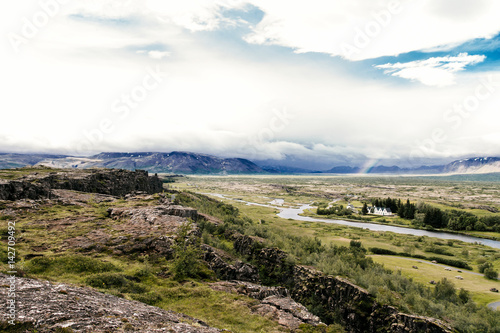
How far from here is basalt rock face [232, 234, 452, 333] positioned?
130 ft

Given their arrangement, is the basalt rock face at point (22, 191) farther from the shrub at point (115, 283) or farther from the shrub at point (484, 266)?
the shrub at point (484, 266)

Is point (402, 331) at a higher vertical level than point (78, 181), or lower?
lower

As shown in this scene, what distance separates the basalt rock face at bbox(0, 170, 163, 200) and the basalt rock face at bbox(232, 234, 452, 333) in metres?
49.4

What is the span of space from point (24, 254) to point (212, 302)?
23.3 m

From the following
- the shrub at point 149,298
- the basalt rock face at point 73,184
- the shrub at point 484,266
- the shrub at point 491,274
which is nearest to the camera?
the shrub at point 149,298

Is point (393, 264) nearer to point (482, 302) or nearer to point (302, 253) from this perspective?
point (482, 302)

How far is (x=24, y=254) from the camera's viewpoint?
3044 cm

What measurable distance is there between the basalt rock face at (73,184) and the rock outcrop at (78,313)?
46.7 m

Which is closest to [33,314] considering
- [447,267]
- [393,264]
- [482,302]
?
[482,302]

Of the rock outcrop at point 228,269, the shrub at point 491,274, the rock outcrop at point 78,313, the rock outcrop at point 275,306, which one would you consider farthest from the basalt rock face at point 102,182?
the shrub at point 491,274

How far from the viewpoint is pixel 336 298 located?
49.7 m

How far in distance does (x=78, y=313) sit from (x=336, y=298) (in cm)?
4658

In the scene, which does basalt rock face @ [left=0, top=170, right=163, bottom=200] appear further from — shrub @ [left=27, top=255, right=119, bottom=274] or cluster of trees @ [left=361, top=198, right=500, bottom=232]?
cluster of trees @ [left=361, top=198, right=500, bottom=232]

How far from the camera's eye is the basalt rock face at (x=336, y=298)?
3969 centimetres
